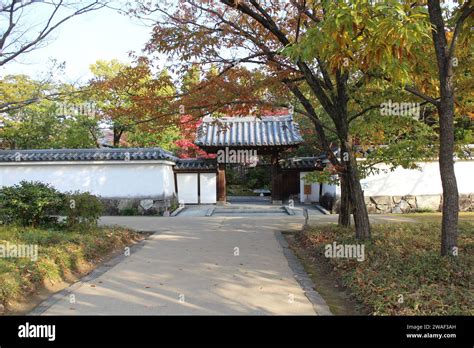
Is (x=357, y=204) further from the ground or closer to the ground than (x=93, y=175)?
closer to the ground

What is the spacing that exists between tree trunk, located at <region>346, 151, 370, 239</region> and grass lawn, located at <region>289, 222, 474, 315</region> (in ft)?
0.82

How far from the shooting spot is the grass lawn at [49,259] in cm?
536

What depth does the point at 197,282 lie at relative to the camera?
6.17m

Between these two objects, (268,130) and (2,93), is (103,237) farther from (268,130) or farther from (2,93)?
(2,93)

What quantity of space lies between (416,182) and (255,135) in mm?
8053

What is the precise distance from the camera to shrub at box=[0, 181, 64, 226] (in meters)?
9.14

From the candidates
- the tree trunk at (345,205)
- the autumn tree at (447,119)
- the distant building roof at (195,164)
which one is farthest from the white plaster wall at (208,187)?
the autumn tree at (447,119)

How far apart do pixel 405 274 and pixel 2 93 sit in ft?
68.1

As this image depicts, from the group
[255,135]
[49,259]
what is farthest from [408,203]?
[49,259]

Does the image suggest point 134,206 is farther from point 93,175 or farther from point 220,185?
point 220,185

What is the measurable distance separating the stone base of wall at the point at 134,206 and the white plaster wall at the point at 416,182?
28.8ft

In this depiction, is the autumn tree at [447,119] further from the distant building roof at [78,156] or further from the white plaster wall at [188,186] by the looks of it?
the white plaster wall at [188,186]

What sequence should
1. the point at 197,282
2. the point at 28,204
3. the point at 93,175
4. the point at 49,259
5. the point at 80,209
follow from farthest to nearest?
the point at 93,175
the point at 80,209
the point at 28,204
the point at 49,259
the point at 197,282

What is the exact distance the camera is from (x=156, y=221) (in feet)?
47.6
